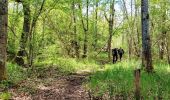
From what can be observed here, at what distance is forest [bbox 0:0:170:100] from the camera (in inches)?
402

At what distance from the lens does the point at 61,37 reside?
27.8 metres

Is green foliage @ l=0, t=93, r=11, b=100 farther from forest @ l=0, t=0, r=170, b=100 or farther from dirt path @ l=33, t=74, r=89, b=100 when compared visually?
dirt path @ l=33, t=74, r=89, b=100

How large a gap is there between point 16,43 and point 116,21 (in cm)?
2774

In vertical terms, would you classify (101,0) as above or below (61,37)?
above

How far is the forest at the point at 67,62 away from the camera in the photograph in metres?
10.2

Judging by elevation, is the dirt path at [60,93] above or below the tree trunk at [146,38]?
below

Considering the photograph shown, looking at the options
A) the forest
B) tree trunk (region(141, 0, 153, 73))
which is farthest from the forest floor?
tree trunk (region(141, 0, 153, 73))

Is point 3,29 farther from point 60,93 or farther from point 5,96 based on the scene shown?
point 60,93

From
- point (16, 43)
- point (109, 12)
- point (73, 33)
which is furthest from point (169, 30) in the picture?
point (16, 43)

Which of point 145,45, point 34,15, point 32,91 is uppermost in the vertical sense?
point 34,15

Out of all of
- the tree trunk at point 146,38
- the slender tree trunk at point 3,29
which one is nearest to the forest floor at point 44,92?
the slender tree trunk at point 3,29

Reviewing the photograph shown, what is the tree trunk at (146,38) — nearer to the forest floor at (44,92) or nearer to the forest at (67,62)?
the forest at (67,62)

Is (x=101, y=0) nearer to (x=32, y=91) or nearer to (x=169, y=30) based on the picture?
(x=169, y=30)

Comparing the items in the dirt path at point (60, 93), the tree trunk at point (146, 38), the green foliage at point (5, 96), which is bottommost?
the dirt path at point (60, 93)
